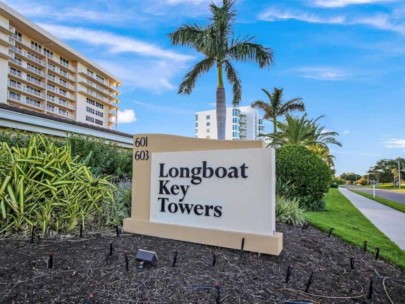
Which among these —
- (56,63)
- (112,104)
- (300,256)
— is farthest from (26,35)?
(300,256)

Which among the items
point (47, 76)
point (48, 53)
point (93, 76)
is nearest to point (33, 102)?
point (47, 76)

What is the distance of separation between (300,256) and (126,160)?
6266 millimetres

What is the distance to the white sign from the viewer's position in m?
3.91

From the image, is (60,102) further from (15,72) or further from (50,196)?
(50,196)

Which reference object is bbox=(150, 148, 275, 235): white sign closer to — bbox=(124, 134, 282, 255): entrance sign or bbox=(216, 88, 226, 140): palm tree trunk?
bbox=(124, 134, 282, 255): entrance sign

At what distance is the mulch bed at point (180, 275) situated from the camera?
9.18 feet

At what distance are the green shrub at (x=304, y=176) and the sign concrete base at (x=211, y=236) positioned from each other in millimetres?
6155

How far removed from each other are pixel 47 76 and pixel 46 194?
5402 cm

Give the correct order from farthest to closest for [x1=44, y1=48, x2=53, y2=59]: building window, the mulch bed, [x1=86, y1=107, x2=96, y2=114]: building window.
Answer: [x1=86, y1=107, x2=96, y2=114]: building window, [x1=44, y1=48, x2=53, y2=59]: building window, the mulch bed

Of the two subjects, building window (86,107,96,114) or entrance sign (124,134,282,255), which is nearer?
entrance sign (124,134,282,255)

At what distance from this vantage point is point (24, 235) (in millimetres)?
4113

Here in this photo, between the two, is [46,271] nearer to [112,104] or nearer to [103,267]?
[103,267]

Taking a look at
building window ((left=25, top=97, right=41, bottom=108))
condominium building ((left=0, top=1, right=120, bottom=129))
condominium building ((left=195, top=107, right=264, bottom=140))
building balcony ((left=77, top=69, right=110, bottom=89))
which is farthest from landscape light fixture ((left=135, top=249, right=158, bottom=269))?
condominium building ((left=195, top=107, right=264, bottom=140))

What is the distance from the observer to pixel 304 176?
10.0 m
